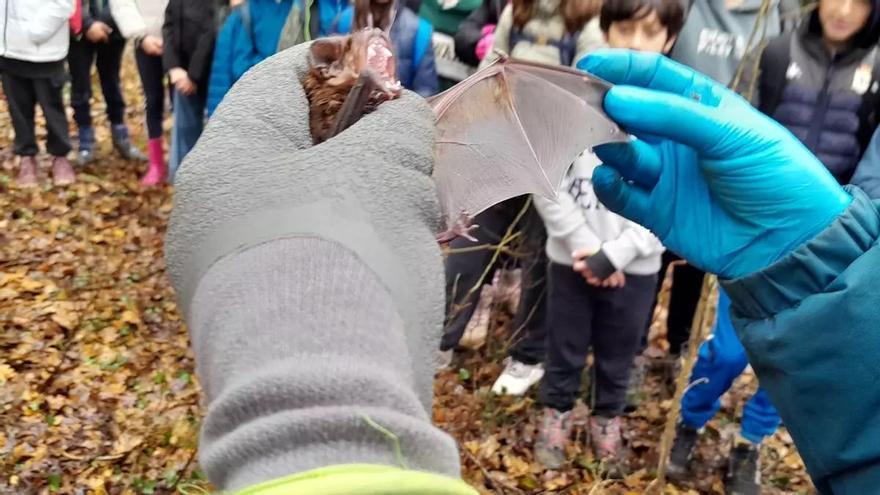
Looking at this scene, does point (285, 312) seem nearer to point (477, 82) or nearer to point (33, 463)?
point (477, 82)

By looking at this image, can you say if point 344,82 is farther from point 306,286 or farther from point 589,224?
point 589,224

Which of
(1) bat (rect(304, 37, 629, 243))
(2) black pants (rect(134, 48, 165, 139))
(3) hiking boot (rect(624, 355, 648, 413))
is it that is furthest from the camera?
(2) black pants (rect(134, 48, 165, 139))

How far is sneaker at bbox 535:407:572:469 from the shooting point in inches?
137

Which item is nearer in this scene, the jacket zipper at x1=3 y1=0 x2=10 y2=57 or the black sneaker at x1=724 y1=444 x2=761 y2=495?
the black sneaker at x1=724 y1=444 x2=761 y2=495

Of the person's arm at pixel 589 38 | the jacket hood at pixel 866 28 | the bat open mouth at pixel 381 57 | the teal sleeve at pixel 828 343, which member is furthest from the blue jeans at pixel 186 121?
the teal sleeve at pixel 828 343

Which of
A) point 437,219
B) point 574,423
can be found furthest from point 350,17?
point 437,219

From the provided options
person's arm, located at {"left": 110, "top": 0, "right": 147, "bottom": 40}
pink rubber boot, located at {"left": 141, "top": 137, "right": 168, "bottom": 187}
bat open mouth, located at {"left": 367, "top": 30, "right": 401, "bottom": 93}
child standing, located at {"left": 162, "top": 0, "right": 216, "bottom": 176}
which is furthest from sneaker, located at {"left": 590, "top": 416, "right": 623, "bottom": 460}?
person's arm, located at {"left": 110, "top": 0, "right": 147, "bottom": 40}

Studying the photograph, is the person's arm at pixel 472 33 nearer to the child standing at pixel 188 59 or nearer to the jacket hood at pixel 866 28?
the jacket hood at pixel 866 28

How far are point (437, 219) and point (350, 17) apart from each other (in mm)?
2618

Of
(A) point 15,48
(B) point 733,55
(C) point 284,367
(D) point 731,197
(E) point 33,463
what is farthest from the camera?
(A) point 15,48

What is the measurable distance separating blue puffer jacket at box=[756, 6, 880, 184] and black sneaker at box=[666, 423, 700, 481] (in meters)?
1.34

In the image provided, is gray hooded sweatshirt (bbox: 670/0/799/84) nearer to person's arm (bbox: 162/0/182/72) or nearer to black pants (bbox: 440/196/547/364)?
black pants (bbox: 440/196/547/364)

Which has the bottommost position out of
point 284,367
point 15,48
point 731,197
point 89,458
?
point 89,458

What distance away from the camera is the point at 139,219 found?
5.32m
